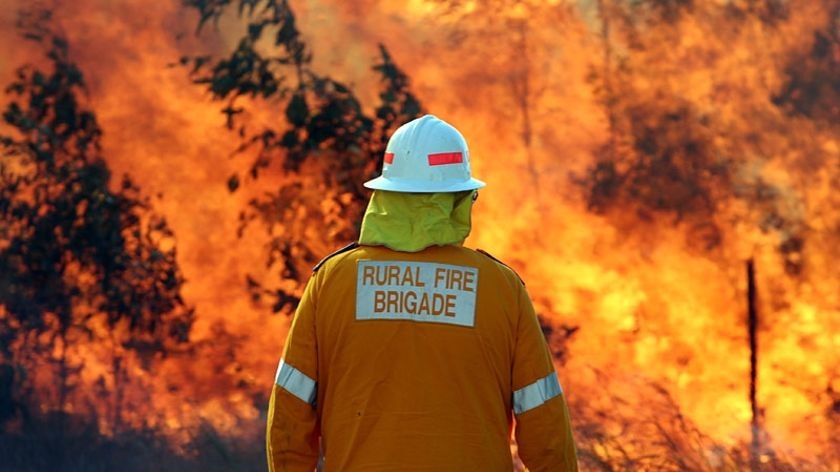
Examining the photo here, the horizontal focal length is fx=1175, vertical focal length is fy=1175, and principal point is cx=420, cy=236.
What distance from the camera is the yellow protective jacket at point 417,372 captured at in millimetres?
2719

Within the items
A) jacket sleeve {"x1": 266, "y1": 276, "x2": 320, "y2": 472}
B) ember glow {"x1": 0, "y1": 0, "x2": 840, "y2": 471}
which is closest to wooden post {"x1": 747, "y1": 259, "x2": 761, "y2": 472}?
ember glow {"x1": 0, "y1": 0, "x2": 840, "y2": 471}

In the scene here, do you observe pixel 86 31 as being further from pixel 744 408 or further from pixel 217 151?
pixel 744 408

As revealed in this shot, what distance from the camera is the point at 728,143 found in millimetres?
5488

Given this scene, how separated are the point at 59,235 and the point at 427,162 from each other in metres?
3.66

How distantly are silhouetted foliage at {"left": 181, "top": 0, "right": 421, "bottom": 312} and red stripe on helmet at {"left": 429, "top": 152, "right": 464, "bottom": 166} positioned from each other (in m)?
2.92

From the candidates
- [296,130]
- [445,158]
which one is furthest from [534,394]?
[296,130]

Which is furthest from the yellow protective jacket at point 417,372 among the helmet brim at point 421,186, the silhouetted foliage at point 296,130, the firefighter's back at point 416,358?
the silhouetted foliage at point 296,130

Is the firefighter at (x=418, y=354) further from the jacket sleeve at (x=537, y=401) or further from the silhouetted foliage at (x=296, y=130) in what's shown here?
the silhouetted foliage at (x=296, y=130)

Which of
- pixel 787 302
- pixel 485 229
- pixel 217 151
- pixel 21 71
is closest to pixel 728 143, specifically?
pixel 787 302

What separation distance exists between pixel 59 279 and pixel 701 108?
3294mm

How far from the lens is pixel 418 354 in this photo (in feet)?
8.95

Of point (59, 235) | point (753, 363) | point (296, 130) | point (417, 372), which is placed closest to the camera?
point (417, 372)

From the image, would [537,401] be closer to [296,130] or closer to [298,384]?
[298,384]

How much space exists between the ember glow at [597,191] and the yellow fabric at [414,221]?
2835 millimetres
